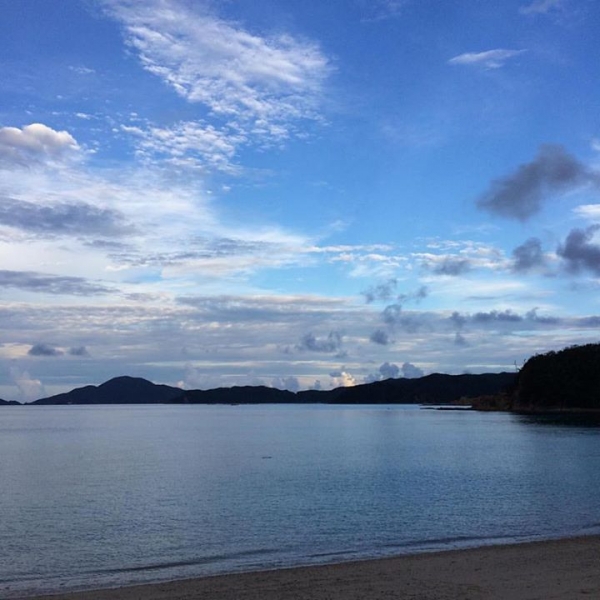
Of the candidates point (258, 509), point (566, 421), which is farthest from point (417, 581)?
point (566, 421)

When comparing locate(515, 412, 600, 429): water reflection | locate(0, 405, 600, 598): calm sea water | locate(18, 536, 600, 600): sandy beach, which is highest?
locate(18, 536, 600, 600): sandy beach

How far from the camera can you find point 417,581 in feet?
60.8

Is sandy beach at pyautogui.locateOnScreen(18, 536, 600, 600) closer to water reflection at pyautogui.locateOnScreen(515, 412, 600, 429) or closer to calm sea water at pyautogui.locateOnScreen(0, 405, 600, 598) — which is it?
calm sea water at pyautogui.locateOnScreen(0, 405, 600, 598)

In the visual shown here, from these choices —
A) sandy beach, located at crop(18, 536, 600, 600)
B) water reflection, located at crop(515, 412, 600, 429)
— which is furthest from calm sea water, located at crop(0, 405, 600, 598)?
water reflection, located at crop(515, 412, 600, 429)

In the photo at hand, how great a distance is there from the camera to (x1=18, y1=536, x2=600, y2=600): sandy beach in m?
16.9

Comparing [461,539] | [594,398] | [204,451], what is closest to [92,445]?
[204,451]

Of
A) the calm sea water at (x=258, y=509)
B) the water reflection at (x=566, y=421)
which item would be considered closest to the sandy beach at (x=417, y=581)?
the calm sea water at (x=258, y=509)

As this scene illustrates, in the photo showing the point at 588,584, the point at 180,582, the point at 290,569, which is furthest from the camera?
the point at 290,569

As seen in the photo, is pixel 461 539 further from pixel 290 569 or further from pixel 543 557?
pixel 290 569

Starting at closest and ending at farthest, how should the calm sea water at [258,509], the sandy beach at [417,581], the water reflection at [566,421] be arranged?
the sandy beach at [417,581], the calm sea water at [258,509], the water reflection at [566,421]

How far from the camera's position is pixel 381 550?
25.4m

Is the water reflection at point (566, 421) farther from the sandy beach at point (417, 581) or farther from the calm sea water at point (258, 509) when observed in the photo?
the sandy beach at point (417, 581)

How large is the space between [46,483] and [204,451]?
97.4 ft

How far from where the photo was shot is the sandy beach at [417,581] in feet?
55.5
